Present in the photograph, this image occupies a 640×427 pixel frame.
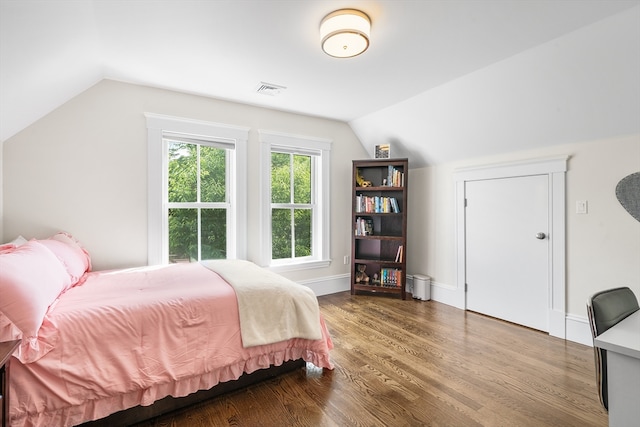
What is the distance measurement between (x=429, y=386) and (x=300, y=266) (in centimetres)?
226

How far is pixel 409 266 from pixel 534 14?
10.5 ft

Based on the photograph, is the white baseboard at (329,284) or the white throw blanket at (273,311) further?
the white baseboard at (329,284)

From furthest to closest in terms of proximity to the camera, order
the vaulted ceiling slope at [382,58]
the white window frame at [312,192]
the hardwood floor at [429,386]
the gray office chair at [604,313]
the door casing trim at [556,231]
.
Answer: the white window frame at [312,192] → the door casing trim at [556,231] → the vaulted ceiling slope at [382,58] → the hardwood floor at [429,386] → the gray office chair at [604,313]

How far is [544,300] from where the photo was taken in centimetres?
294

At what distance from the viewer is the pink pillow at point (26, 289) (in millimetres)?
1298

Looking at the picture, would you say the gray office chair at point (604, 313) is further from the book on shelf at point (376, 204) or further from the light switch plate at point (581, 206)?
the book on shelf at point (376, 204)

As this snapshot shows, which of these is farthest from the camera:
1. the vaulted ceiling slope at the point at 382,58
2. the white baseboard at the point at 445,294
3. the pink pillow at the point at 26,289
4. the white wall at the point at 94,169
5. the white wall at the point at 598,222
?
the white baseboard at the point at 445,294

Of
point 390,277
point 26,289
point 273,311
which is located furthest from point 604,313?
point 390,277

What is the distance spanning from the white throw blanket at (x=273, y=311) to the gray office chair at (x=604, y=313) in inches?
56.9

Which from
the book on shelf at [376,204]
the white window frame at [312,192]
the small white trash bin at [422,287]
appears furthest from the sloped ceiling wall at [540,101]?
the small white trash bin at [422,287]

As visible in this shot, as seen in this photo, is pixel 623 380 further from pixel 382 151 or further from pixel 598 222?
pixel 382 151

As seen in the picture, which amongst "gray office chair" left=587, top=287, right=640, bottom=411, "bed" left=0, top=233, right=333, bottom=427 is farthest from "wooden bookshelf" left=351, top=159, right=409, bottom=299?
"gray office chair" left=587, top=287, right=640, bottom=411

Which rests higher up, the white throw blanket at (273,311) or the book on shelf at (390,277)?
the white throw blanket at (273,311)

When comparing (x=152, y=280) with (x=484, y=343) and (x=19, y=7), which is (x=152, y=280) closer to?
(x=19, y=7)
